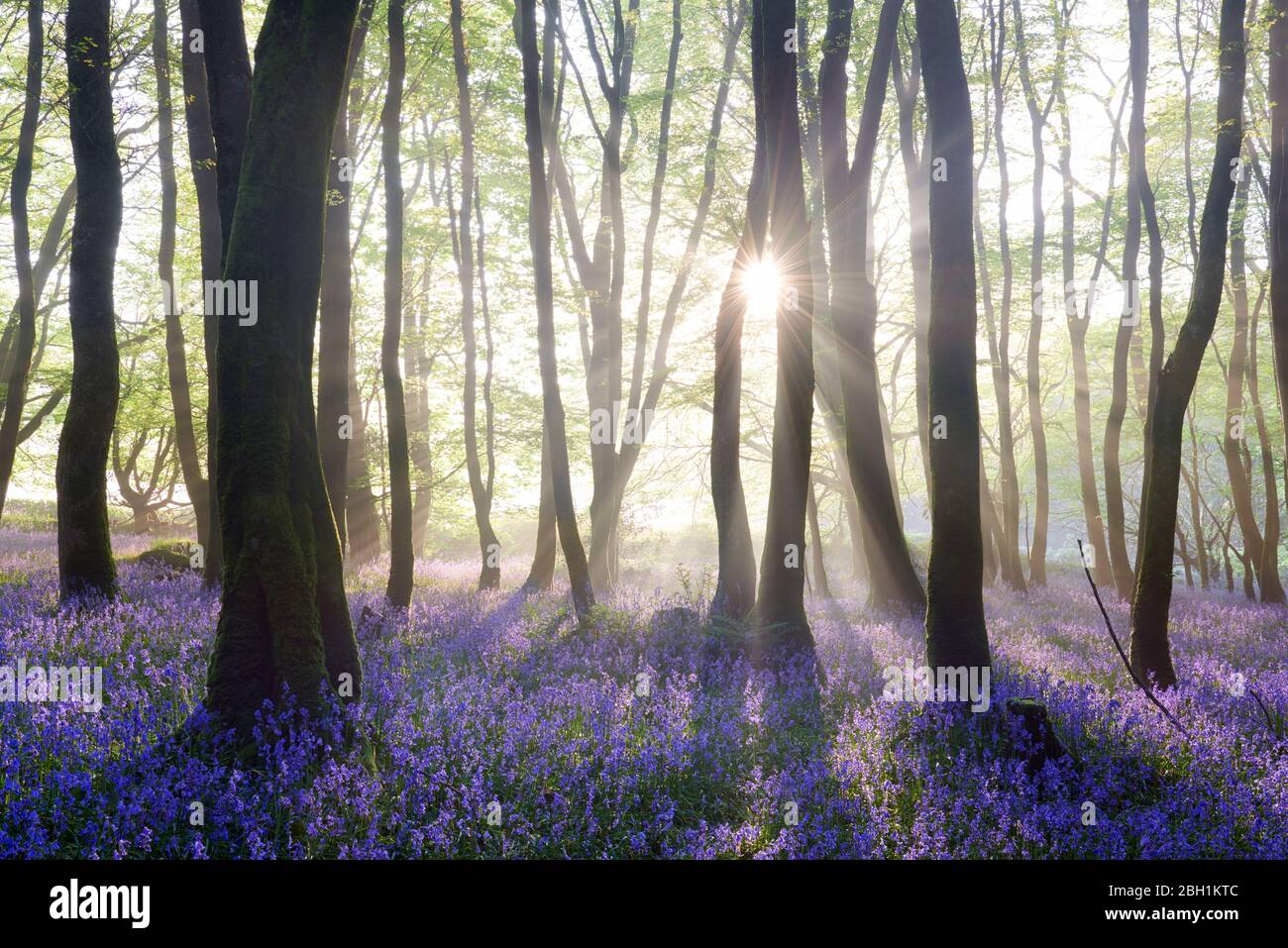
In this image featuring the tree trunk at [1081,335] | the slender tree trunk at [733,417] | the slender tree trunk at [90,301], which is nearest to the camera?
the slender tree trunk at [90,301]

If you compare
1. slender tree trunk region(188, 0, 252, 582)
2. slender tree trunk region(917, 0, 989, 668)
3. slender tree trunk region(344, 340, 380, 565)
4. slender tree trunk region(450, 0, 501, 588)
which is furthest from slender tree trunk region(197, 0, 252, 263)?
slender tree trunk region(344, 340, 380, 565)

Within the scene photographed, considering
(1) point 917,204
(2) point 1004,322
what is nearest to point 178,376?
(1) point 917,204

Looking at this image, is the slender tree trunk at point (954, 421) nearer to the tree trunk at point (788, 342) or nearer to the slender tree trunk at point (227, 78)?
the tree trunk at point (788, 342)

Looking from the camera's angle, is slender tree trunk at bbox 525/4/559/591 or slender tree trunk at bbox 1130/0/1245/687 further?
slender tree trunk at bbox 525/4/559/591

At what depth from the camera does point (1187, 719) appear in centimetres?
575

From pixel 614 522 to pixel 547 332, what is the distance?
6.80 meters

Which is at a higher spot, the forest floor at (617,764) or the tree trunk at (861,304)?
the tree trunk at (861,304)

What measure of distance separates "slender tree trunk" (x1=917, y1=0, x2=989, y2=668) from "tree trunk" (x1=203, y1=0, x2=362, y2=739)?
15.4 feet

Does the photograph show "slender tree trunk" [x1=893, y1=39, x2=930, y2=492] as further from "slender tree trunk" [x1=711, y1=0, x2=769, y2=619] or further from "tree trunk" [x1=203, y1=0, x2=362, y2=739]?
"tree trunk" [x1=203, y1=0, x2=362, y2=739]

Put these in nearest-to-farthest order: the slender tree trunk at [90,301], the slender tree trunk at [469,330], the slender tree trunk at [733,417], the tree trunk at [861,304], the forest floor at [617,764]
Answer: the forest floor at [617,764] < the slender tree trunk at [90,301] < the slender tree trunk at [733,417] < the tree trunk at [861,304] < the slender tree trunk at [469,330]

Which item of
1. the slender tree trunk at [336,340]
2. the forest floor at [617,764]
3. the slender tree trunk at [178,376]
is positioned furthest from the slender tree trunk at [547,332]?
the slender tree trunk at [178,376]

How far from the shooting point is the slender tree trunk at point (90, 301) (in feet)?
28.0

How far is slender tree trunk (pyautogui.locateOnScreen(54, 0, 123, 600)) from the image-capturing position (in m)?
8.53

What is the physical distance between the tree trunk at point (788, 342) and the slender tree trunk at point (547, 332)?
96.9 inches
